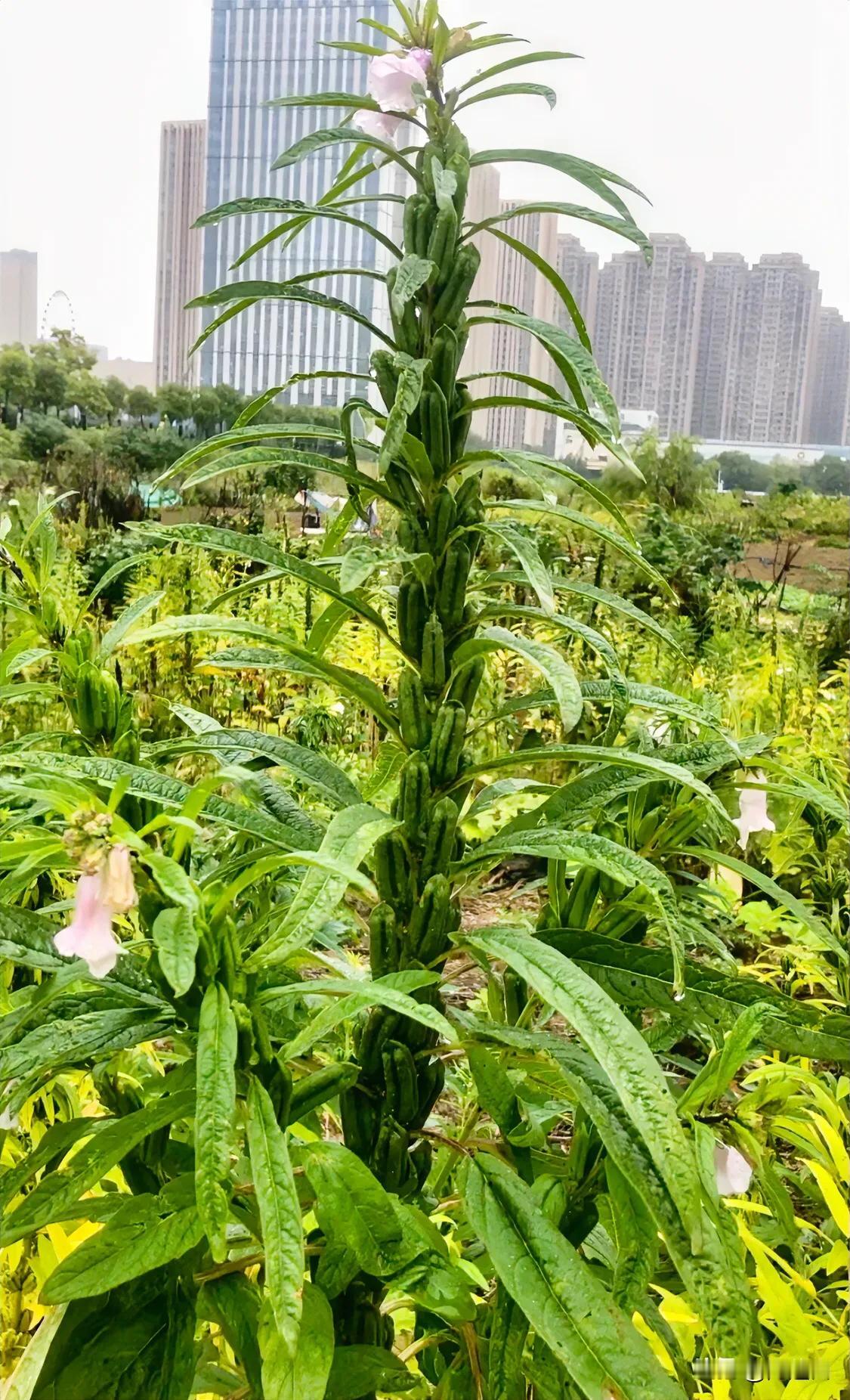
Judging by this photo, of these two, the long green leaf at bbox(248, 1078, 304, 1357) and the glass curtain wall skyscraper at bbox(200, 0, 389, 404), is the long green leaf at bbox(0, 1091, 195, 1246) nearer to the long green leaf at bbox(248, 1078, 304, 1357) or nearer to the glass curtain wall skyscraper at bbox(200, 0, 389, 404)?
the long green leaf at bbox(248, 1078, 304, 1357)

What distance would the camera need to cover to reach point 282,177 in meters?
1.59

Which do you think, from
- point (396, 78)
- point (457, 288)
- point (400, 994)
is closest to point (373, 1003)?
point (400, 994)

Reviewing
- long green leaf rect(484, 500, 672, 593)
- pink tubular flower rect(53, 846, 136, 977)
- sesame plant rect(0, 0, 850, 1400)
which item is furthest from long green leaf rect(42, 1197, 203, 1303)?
long green leaf rect(484, 500, 672, 593)

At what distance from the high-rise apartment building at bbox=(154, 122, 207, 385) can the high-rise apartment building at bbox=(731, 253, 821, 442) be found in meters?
0.85

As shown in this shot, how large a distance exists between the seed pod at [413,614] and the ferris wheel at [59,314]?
1.40 m

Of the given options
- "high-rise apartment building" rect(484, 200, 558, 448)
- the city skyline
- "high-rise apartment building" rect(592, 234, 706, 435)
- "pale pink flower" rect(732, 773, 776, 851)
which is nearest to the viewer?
"pale pink flower" rect(732, 773, 776, 851)

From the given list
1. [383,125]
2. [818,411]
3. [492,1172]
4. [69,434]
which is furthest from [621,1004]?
[69,434]

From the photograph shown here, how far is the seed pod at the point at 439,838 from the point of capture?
19.3 inches

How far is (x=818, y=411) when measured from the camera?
5.21 feet

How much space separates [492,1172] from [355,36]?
1535 mm

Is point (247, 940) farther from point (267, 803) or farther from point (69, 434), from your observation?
point (69, 434)

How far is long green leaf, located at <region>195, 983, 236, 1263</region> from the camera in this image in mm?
312

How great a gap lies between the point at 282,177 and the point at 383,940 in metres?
1.43

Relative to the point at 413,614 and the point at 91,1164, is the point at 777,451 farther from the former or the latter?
the point at 91,1164
